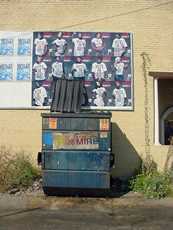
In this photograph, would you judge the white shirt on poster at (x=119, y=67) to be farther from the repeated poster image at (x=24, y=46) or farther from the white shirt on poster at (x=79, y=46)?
the repeated poster image at (x=24, y=46)

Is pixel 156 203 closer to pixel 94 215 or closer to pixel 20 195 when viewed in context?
pixel 94 215

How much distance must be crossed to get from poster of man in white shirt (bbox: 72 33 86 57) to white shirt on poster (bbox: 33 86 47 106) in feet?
4.12

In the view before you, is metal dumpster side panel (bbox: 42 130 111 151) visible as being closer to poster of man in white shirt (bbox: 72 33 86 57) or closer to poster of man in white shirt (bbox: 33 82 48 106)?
poster of man in white shirt (bbox: 33 82 48 106)

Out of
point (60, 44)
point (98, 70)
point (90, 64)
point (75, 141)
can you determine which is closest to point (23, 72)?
point (60, 44)

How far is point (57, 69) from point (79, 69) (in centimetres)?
A: 57

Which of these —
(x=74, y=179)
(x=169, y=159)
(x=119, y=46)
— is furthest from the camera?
(x=119, y=46)

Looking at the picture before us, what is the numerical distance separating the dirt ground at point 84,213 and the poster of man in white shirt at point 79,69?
3361 mm

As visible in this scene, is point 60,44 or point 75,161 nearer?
point 75,161

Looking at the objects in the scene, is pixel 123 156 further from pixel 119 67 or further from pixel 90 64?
pixel 90 64

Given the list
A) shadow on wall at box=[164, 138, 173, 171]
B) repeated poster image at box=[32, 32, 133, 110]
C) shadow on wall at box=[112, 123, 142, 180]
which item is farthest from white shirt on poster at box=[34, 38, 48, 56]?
shadow on wall at box=[164, 138, 173, 171]

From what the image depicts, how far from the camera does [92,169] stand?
40.7 feet

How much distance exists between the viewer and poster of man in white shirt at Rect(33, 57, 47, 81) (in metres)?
14.9

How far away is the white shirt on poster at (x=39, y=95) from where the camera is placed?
14773 mm

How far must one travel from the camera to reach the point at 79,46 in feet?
49.0
